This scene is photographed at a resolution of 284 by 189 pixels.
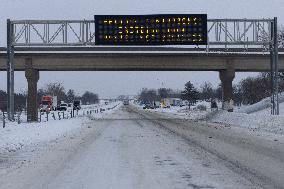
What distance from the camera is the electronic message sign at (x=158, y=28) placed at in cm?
4325

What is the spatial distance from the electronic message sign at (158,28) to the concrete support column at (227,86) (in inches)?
594

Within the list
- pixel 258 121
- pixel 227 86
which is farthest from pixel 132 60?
pixel 258 121

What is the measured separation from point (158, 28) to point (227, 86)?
1766 centimetres

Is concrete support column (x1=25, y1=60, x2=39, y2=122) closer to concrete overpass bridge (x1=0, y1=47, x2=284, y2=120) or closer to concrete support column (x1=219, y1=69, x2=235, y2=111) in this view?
concrete overpass bridge (x1=0, y1=47, x2=284, y2=120)

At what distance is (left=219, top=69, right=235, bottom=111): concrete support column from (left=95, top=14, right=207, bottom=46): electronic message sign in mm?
15100

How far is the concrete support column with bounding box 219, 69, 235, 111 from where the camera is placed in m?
57.8

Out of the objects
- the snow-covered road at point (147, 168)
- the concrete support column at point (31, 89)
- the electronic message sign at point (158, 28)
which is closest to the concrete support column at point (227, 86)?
the electronic message sign at point (158, 28)

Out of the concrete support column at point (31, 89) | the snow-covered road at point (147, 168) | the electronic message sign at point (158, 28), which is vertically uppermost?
the electronic message sign at point (158, 28)

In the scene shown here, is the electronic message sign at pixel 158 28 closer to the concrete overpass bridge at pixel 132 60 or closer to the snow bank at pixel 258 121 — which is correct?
the snow bank at pixel 258 121

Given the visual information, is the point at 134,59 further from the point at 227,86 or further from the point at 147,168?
the point at 147,168

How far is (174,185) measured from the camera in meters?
10.2

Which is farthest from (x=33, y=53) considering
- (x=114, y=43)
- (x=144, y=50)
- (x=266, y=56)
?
(x=266, y=56)

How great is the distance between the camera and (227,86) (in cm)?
5831

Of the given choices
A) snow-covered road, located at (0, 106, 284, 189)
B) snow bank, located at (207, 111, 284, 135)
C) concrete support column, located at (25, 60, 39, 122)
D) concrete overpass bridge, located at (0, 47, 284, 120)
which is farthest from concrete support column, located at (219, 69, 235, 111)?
snow-covered road, located at (0, 106, 284, 189)
